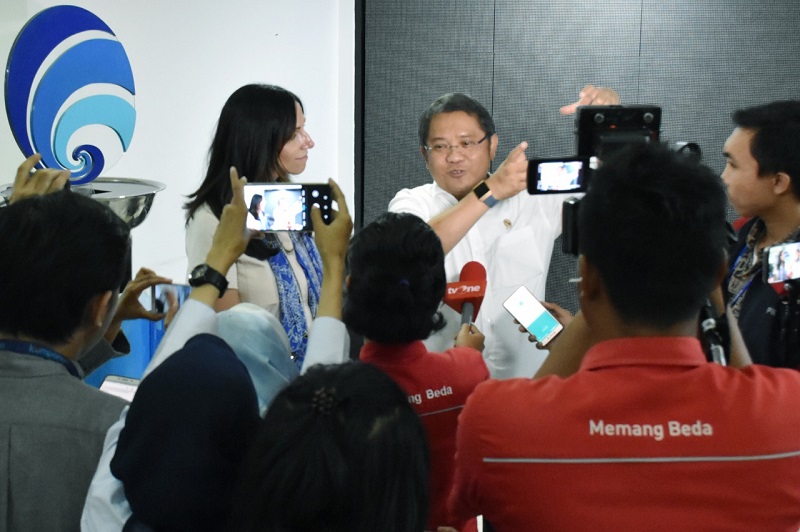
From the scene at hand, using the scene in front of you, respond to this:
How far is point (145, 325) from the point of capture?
7.94 ft

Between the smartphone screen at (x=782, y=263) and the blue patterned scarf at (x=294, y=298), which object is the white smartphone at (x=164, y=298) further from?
the smartphone screen at (x=782, y=263)

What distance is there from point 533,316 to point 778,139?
29.7 inches

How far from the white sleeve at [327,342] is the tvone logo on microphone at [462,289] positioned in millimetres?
820

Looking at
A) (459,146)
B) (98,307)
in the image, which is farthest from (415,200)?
(98,307)

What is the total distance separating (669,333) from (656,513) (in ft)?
0.71

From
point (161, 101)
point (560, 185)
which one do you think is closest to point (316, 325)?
point (560, 185)

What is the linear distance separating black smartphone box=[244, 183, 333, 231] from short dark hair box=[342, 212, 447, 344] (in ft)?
0.72

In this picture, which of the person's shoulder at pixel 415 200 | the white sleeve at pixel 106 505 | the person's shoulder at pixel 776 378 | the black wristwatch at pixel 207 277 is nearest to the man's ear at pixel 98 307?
the black wristwatch at pixel 207 277

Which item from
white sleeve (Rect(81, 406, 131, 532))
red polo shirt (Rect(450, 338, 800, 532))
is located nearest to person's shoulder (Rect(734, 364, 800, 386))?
red polo shirt (Rect(450, 338, 800, 532))

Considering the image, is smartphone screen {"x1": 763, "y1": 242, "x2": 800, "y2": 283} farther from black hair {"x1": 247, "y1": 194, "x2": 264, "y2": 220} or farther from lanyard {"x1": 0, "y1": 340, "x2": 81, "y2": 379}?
lanyard {"x1": 0, "y1": 340, "x2": 81, "y2": 379}

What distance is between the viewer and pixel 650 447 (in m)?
1.00

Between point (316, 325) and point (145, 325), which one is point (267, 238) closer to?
point (145, 325)

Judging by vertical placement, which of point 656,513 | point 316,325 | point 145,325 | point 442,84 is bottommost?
point 145,325

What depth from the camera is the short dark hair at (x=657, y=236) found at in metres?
1.04
